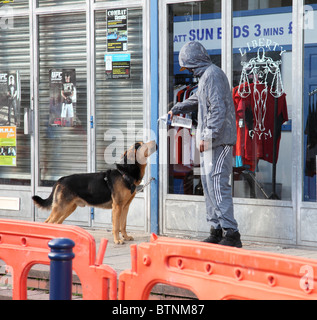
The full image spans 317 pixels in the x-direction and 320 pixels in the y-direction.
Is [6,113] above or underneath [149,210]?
above

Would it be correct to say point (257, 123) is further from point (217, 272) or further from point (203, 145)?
point (217, 272)

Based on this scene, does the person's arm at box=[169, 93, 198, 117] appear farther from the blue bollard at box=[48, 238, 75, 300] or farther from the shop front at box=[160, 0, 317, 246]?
the blue bollard at box=[48, 238, 75, 300]

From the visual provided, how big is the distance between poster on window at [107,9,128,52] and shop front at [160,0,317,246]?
0.62 meters

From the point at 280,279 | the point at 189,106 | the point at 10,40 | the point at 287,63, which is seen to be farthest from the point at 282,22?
the point at 280,279

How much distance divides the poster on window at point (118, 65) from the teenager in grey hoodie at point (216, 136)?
1.96m

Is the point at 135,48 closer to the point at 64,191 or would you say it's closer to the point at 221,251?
the point at 64,191

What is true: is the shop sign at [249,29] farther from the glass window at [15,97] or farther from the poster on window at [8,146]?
the poster on window at [8,146]

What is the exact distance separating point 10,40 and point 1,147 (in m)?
1.56

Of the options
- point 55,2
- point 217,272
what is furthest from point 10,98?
point 217,272

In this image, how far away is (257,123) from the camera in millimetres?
8297

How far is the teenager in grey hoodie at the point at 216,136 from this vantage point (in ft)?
23.1

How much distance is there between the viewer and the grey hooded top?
703cm

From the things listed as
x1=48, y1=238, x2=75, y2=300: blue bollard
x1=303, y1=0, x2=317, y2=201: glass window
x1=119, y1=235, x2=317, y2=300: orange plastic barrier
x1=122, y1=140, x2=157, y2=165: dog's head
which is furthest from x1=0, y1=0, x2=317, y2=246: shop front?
x1=48, y1=238, x2=75, y2=300: blue bollard
